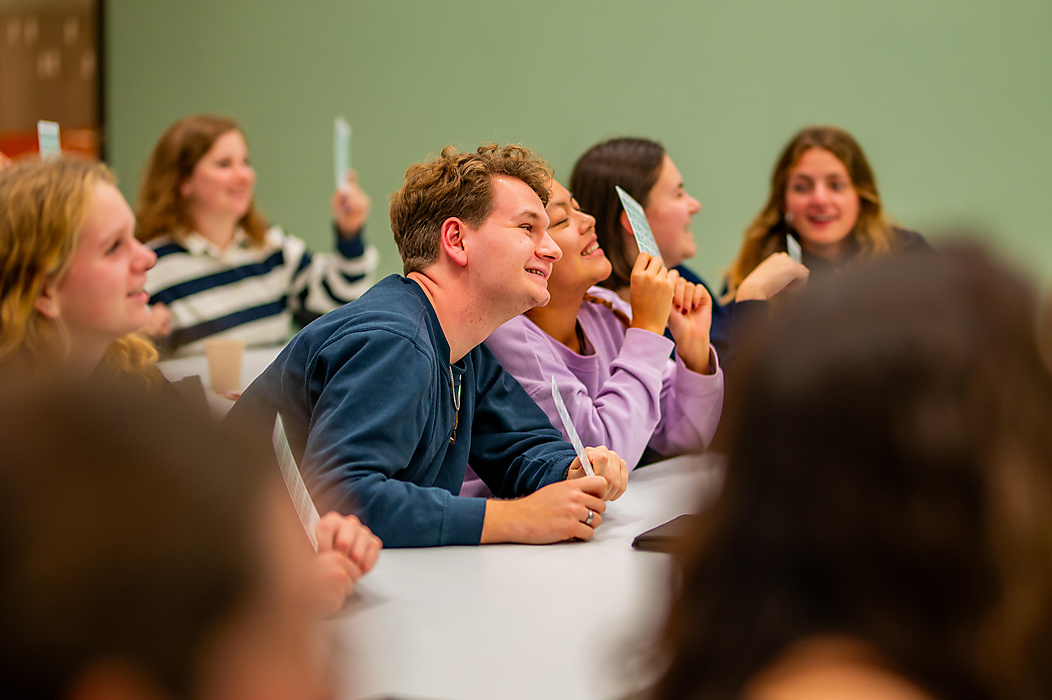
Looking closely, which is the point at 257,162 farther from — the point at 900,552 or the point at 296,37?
the point at 900,552

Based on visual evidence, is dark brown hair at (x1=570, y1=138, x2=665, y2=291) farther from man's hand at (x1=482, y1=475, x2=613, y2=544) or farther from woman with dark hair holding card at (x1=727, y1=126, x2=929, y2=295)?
man's hand at (x1=482, y1=475, x2=613, y2=544)

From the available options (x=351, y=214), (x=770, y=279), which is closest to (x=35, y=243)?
(x=770, y=279)

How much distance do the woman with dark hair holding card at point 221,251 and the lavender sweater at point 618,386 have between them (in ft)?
4.37

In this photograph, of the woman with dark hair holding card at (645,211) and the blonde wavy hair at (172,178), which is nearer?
the woman with dark hair holding card at (645,211)

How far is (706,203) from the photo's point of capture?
4.00 meters

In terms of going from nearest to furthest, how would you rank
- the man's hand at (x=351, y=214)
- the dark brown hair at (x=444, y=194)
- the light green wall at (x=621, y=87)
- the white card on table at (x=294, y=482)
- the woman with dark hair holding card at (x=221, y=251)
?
the white card on table at (x=294, y=482)
the dark brown hair at (x=444, y=194)
the woman with dark hair holding card at (x=221, y=251)
the man's hand at (x=351, y=214)
the light green wall at (x=621, y=87)

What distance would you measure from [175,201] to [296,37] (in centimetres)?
162

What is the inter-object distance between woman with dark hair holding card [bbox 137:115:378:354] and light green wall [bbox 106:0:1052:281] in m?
0.91

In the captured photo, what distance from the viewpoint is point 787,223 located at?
3080 mm

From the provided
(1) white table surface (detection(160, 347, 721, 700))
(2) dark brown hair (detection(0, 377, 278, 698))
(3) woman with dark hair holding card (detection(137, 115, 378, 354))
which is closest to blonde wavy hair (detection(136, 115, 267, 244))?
(3) woman with dark hair holding card (detection(137, 115, 378, 354))

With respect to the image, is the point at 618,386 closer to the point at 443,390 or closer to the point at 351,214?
the point at 443,390

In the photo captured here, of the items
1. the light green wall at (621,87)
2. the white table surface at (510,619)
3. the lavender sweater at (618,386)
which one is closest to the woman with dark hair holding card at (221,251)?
the light green wall at (621,87)

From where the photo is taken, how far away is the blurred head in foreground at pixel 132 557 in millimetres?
416

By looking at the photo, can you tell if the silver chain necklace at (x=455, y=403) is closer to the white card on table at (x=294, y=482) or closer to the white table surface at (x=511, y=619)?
the white table surface at (x=511, y=619)
